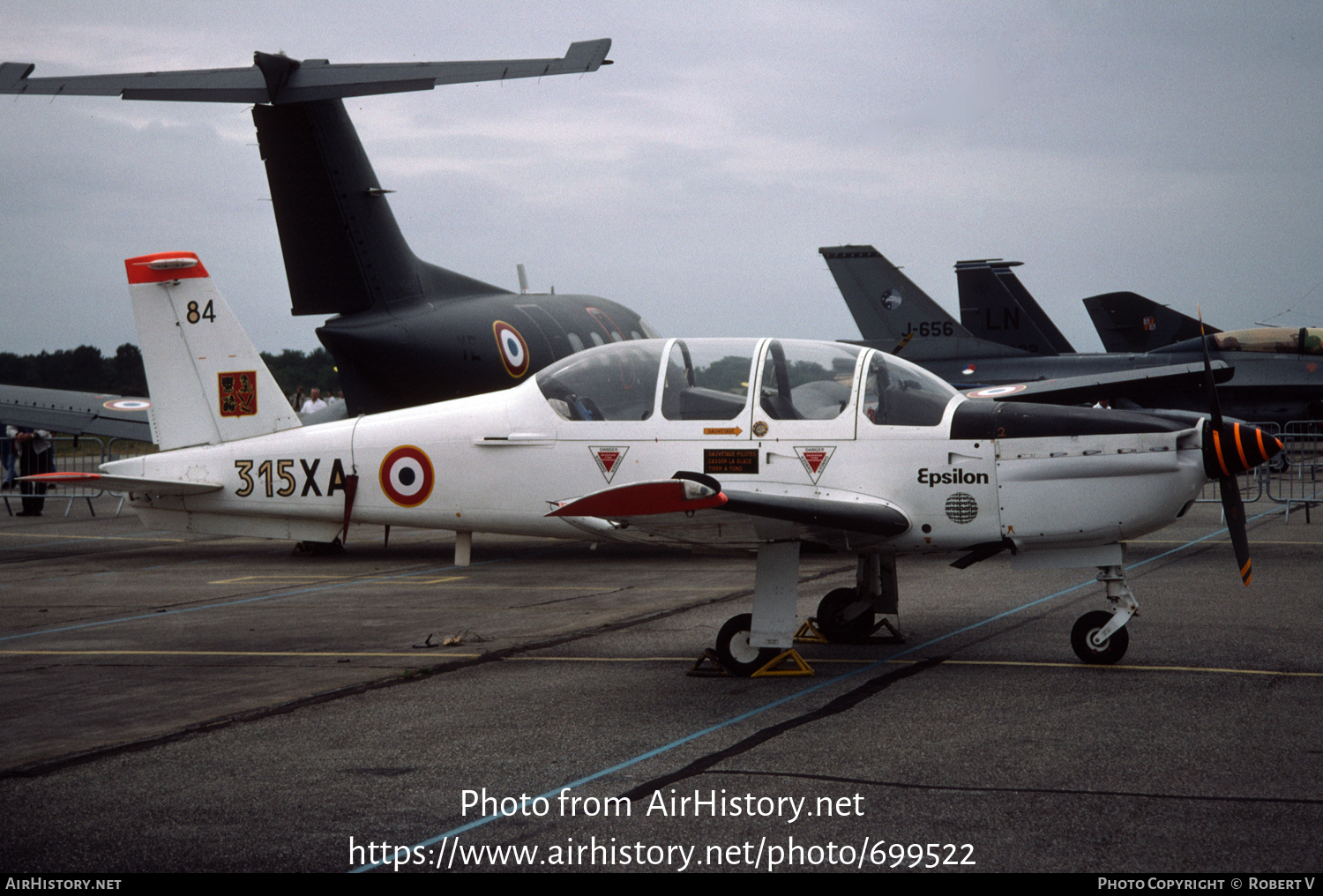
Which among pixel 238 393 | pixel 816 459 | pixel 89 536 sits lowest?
pixel 89 536

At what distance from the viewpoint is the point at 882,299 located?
28.6 metres

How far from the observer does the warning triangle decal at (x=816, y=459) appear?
275 inches

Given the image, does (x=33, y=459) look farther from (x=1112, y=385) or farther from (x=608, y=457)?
(x=1112, y=385)

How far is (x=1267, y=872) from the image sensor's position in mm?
3504

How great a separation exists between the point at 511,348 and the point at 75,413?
9876 mm

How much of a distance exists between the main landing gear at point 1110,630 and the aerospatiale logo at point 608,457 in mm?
3191

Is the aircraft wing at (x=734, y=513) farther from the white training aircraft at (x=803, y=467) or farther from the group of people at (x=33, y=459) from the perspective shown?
the group of people at (x=33, y=459)

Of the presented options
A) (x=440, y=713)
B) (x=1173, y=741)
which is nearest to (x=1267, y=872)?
(x=1173, y=741)

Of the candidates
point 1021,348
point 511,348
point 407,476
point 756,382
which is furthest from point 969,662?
point 1021,348

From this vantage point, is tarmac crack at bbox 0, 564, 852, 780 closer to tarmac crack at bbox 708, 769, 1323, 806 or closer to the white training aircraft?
the white training aircraft

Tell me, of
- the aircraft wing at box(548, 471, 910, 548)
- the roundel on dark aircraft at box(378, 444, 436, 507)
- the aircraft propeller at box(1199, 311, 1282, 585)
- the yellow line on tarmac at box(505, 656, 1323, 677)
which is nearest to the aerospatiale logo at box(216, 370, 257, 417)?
the roundel on dark aircraft at box(378, 444, 436, 507)

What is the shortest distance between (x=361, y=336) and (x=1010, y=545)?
9421 mm

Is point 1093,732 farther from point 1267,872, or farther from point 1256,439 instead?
point 1256,439

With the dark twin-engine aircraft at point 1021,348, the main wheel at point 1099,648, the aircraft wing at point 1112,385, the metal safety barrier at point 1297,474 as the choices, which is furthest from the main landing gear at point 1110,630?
the dark twin-engine aircraft at point 1021,348
